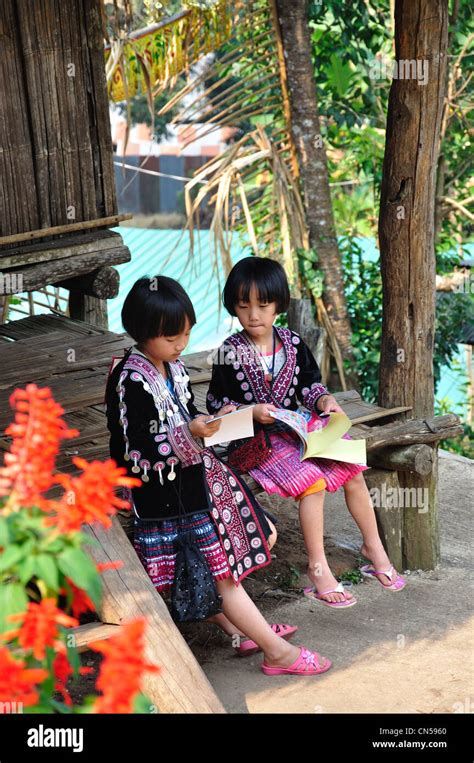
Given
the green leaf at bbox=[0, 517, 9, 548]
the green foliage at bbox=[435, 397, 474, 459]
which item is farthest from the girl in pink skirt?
the green foliage at bbox=[435, 397, 474, 459]

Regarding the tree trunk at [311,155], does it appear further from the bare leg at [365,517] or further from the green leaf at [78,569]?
the green leaf at [78,569]

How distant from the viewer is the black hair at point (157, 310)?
11.0 feet

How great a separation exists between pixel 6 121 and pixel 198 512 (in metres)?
2.20

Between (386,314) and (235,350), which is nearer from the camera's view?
(235,350)

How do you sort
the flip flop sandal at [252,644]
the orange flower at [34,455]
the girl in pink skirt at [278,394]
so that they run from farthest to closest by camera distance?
the flip flop sandal at [252,644] < the girl in pink skirt at [278,394] < the orange flower at [34,455]

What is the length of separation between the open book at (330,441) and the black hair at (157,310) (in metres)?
0.69

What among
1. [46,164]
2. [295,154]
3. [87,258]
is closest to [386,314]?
[87,258]

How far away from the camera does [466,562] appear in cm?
530

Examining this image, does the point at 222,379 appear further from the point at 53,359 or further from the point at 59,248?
the point at 53,359

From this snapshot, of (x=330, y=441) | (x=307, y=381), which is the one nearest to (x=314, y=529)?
(x=330, y=441)

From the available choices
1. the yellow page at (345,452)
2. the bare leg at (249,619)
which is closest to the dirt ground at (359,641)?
the bare leg at (249,619)

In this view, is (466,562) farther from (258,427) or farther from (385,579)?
(258,427)

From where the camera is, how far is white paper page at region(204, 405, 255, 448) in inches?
134

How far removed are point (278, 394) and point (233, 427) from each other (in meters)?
0.70
